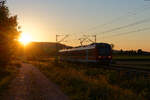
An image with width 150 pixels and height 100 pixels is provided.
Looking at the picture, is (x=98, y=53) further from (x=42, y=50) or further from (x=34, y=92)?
(x=42, y=50)

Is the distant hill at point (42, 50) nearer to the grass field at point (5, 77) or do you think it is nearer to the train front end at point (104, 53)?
the train front end at point (104, 53)

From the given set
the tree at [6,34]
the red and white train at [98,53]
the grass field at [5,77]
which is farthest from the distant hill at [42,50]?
the tree at [6,34]

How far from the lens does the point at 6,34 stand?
17688mm

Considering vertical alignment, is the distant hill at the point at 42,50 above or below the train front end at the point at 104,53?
above

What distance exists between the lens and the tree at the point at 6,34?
A: 16625mm

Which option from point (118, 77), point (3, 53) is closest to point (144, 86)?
point (118, 77)

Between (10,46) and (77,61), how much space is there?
14905 millimetres

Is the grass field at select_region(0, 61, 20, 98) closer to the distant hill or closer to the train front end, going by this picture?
the train front end

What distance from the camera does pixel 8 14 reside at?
18375 mm

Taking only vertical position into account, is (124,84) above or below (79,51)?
below

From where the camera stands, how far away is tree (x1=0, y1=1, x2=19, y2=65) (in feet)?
54.5

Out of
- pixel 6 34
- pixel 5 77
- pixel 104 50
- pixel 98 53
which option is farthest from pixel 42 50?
pixel 5 77

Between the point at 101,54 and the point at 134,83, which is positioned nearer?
the point at 134,83

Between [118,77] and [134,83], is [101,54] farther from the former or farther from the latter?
[134,83]
